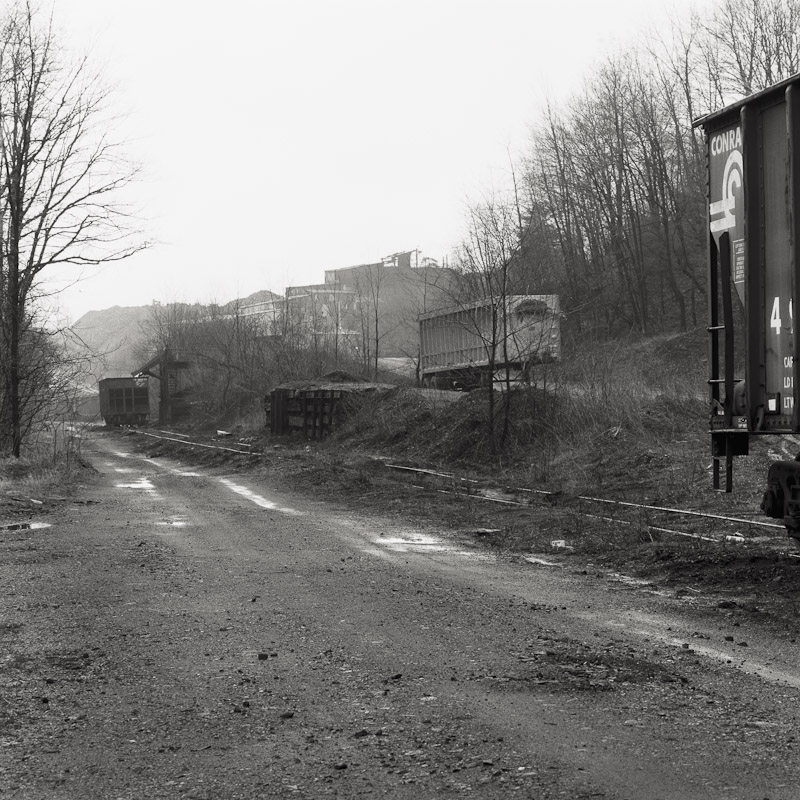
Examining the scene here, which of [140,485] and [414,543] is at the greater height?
[414,543]

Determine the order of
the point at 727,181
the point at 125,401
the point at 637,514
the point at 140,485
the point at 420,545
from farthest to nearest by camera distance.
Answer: the point at 125,401, the point at 140,485, the point at 637,514, the point at 420,545, the point at 727,181

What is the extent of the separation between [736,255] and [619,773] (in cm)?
567

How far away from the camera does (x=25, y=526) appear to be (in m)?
14.3

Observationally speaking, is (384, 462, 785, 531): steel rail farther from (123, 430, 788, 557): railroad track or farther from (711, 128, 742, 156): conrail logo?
(711, 128, 742, 156): conrail logo

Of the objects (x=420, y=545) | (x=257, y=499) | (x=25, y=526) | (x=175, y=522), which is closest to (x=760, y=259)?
(x=420, y=545)

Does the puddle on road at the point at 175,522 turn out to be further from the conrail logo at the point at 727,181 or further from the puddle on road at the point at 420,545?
the conrail logo at the point at 727,181

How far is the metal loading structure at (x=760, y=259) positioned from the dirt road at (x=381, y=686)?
168 cm

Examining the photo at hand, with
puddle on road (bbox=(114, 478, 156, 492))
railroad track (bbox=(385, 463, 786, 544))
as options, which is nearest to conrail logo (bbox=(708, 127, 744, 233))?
railroad track (bbox=(385, 463, 786, 544))

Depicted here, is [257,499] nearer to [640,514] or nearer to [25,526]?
[25,526]

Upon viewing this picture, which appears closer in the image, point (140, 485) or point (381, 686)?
point (381, 686)

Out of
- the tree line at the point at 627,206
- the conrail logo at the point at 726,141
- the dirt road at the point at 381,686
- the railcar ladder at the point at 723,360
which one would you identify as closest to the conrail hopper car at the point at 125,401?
the tree line at the point at 627,206

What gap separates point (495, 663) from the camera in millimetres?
5766

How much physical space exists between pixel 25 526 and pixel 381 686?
10.6 meters

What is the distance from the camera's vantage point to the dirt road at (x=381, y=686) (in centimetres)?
395
